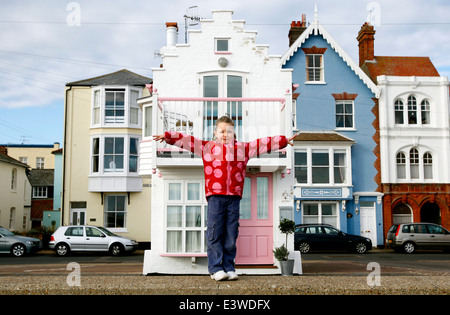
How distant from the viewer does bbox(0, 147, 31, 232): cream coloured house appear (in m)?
32.6

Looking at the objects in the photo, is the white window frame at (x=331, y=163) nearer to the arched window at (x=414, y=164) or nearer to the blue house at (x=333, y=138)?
the blue house at (x=333, y=138)

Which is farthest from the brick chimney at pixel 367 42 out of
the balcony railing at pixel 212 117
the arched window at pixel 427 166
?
the balcony railing at pixel 212 117

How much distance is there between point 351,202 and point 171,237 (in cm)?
1787

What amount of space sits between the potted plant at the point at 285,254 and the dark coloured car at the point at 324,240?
40.8 ft

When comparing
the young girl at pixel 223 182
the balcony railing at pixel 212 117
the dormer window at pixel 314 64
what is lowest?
the young girl at pixel 223 182

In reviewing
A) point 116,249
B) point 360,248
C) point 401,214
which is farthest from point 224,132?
point 401,214

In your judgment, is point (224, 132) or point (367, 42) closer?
point (224, 132)

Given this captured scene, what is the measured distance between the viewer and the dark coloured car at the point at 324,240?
21.3 metres

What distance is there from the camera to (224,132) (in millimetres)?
5969

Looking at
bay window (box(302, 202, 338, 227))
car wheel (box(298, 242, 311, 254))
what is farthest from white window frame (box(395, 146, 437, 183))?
car wheel (box(298, 242, 311, 254))

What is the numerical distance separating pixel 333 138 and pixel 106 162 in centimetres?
1229

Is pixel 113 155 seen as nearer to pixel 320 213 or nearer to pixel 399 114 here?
pixel 320 213

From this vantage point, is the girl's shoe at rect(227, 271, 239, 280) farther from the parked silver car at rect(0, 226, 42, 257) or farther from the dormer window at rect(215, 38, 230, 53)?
the parked silver car at rect(0, 226, 42, 257)

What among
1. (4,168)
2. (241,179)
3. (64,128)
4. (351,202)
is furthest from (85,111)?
(241,179)
